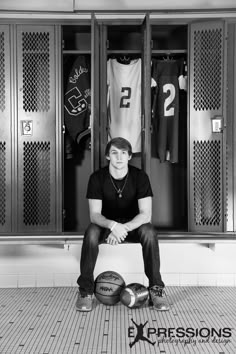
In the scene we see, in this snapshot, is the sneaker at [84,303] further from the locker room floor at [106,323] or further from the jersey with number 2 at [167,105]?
the jersey with number 2 at [167,105]

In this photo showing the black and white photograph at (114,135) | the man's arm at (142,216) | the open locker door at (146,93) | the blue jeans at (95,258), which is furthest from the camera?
the open locker door at (146,93)

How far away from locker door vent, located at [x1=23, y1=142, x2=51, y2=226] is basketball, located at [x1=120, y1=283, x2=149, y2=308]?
1099 mm

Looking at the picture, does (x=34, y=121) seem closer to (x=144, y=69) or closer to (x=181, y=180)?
(x=144, y=69)

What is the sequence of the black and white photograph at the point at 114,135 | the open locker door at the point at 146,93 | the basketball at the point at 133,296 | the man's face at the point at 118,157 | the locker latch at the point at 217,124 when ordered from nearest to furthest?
the basketball at the point at 133,296, the man's face at the point at 118,157, the black and white photograph at the point at 114,135, the open locker door at the point at 146,93, the locker latch at the point at 217,124

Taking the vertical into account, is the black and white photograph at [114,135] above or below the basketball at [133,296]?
above

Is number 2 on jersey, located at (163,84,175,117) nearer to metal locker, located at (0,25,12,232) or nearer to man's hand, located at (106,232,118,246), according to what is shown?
metal locker, located at (0,25,12,232)

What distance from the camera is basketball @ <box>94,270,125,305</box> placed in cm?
327

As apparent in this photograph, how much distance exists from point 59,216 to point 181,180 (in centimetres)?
122

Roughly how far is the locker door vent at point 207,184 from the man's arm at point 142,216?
0.63m

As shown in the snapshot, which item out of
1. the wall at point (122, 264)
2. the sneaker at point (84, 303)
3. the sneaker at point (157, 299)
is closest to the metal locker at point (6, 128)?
the wall at point (122, 264)

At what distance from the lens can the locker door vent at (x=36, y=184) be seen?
4.05 meters

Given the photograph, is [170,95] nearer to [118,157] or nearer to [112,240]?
[118,157]

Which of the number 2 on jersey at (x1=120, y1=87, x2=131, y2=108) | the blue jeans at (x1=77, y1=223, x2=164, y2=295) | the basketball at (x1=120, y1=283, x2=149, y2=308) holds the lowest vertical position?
the basketball at (x1=120, y1=283, x2=149, y2=308)

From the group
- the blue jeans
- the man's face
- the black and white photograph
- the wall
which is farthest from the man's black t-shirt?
the wall
